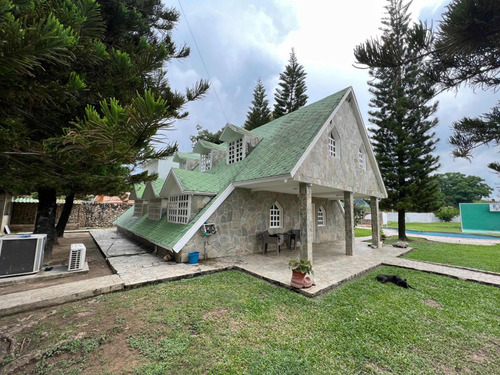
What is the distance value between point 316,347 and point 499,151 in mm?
7375

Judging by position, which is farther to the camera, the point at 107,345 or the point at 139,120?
the point at 107,345

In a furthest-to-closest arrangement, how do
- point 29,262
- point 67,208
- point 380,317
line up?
point 67,208 < point 29,262 < point 380,317

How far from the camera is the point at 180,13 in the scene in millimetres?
6285

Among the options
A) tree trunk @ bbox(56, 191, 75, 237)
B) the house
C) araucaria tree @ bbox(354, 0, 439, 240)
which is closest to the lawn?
the house

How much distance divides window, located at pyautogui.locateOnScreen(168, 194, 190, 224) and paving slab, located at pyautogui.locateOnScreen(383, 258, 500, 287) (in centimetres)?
780

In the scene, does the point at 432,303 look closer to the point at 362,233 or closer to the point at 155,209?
the point at 155,209

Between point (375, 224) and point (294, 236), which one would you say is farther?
point (375, 224)

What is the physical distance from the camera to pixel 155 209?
34.8 feet

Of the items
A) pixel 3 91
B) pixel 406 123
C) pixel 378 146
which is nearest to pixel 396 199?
pixel 378 146

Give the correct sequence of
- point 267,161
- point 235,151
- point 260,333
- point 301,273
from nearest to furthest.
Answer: point 260,333 < point 301,273 < point 267,161 < point 235,151

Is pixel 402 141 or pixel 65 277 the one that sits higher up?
pixel 402 141

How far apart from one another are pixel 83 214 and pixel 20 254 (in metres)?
17.3

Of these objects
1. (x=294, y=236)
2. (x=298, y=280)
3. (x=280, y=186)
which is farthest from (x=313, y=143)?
(x=294, y=236)

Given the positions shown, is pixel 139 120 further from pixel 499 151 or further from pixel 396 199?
pixel 396 199
